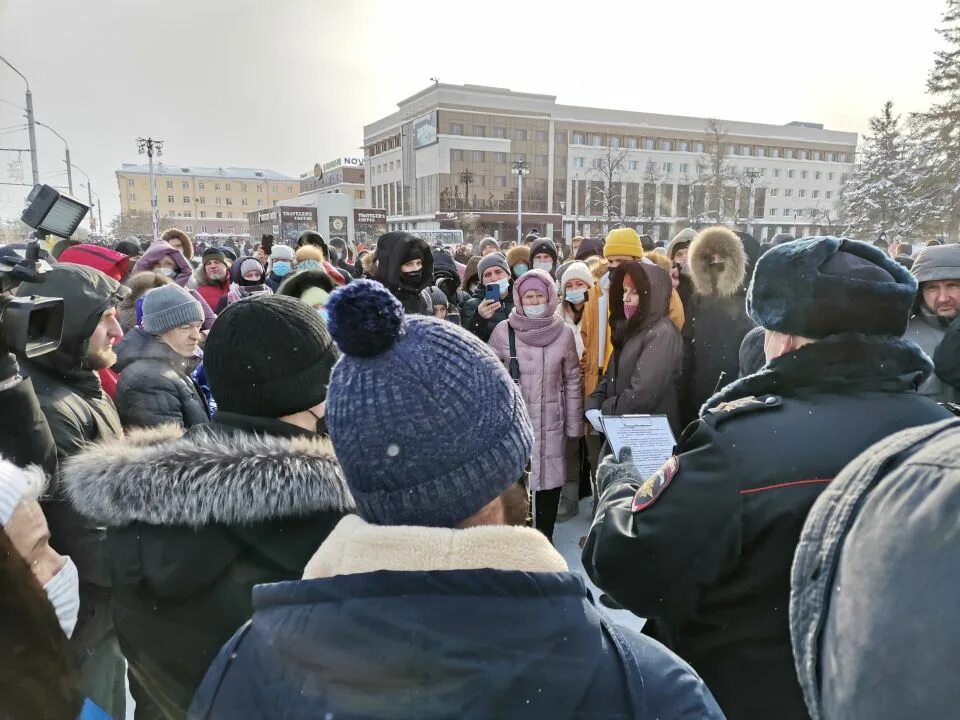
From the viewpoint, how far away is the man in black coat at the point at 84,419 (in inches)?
72.8

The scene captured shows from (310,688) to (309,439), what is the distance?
85 centimetres

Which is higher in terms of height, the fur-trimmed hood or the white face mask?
the fur-trimmed hood

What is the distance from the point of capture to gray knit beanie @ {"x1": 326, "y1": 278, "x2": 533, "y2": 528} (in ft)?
2.81

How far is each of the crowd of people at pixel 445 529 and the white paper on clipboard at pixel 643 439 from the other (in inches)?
5.7

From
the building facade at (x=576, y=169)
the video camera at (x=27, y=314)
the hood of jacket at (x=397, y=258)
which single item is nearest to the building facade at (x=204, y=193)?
the building facade at (x=576, y=169)

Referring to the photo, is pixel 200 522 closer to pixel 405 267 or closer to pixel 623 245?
pixel 405 267

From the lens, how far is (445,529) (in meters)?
0.83

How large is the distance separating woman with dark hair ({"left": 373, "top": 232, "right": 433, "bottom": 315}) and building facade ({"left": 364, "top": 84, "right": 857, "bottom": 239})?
48074 mm

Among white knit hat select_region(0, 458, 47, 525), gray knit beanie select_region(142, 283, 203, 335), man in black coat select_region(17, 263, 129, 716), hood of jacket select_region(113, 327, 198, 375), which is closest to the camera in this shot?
white knit hat select_region(0, 458, 47, 525)

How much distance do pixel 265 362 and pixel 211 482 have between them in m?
0.35

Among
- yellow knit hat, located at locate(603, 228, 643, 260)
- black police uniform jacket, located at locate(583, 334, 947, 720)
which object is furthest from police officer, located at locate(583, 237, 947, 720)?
yellow knit hat, located at locate(603, 228, 643, 260)

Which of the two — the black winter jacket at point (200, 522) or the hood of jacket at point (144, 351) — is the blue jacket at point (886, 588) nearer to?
the black winter jacket at point (200, 522)

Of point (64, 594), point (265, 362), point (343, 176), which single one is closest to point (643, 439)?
point (265, 362)

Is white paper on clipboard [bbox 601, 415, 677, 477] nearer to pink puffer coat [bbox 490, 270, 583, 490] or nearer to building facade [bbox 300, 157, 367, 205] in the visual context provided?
pink puffer coat [bbox 490, 270, 583, 490]
